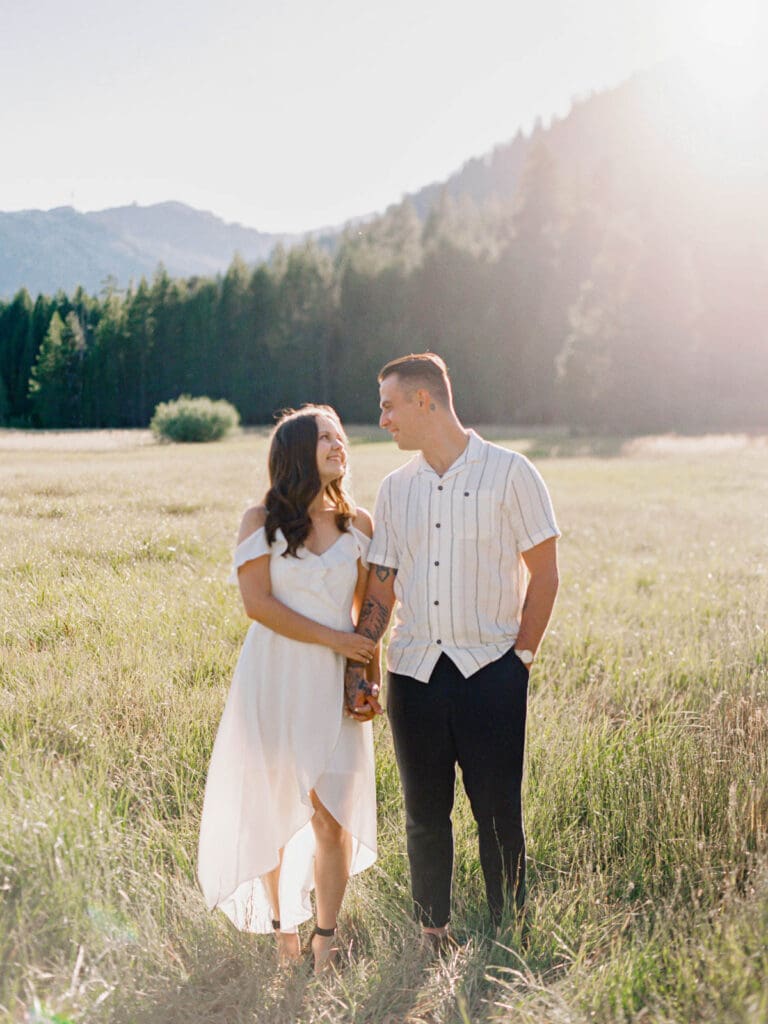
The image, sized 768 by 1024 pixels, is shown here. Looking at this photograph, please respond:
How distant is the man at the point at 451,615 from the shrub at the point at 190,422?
141 feet

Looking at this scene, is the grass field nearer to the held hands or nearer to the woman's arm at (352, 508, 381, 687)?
the held hands

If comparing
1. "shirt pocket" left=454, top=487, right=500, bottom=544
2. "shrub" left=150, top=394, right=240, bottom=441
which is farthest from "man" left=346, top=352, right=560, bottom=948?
"shrub" left=150, top=394, right=240, bottom=441

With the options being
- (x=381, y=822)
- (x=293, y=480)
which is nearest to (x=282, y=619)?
(x=293, y=480)

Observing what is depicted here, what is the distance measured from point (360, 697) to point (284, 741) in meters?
0.35

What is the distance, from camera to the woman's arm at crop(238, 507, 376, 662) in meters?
3.61

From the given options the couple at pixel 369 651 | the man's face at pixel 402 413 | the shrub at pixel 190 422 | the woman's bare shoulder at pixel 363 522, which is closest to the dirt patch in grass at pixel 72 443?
the shrub at pixel 190 422

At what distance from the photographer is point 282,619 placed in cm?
361

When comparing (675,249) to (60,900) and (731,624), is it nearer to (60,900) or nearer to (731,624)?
(731,624)

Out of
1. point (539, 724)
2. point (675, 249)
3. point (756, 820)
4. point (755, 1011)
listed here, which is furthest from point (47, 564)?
point (675, 249)

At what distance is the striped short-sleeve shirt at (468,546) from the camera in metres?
3.71

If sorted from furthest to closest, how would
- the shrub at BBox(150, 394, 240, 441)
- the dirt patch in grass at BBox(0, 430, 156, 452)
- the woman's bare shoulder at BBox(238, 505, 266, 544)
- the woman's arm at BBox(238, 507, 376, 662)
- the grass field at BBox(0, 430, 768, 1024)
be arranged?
the shrub at BBox(150, 394, 240, 441) < the dirt patch in grass at BBox(0, 430, 156, 452) < the woman's bare shoulder at BBox(238, 505, 266, 544) < the woman's arm at BBox(238, 507, 376, 662) < the grass field at BBox(0, 430, 768, 1024)

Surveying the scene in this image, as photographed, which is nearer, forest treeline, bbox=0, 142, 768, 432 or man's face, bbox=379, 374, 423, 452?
man's face, bbox=379, 374, 423, 452

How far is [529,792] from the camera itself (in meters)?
4.91

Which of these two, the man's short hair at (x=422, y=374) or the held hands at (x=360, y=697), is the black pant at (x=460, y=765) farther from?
the man's short hair at (x=422, y=374)
